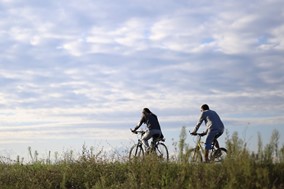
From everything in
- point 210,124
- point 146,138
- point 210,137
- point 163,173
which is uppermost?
point 210,124

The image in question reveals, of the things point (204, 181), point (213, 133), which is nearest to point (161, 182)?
point (204, 181)

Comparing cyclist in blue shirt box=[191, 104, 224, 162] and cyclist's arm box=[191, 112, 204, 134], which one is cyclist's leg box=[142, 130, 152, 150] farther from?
cyclist in blue shirt box=[191, 104, 224, 162]

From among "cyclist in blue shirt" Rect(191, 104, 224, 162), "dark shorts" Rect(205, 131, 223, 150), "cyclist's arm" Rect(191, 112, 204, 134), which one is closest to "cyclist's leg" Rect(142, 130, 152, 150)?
"cyclist's arm" Rect(191, 112, 204, 134)

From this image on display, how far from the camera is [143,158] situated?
51.1ft

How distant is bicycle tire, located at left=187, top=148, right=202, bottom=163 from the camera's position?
48.3 ft

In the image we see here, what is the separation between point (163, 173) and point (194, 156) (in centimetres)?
186

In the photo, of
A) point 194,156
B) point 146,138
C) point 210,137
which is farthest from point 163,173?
point 146,138

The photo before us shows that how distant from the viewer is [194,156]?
50.5ft

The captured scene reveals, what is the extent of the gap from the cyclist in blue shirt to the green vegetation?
2.78m

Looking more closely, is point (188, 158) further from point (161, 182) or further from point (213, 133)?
point (213, 133)

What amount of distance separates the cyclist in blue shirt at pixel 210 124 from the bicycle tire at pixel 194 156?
1.25 meters

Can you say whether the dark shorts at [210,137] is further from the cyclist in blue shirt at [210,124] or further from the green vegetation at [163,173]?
the green vegetation at [163,173]

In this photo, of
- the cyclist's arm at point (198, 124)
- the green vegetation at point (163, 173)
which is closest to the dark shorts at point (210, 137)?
the cyclist's arm at point (198, 124)

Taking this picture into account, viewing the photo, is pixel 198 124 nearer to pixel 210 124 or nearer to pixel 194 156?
pixel 210 124
